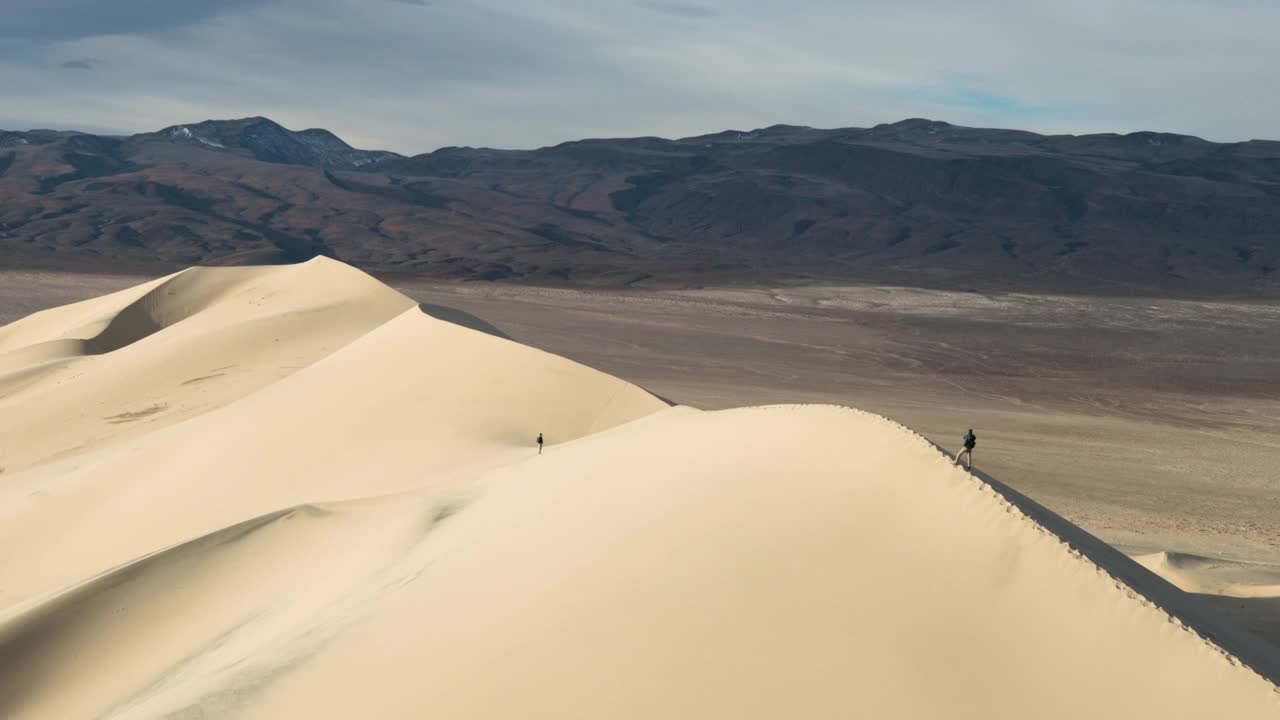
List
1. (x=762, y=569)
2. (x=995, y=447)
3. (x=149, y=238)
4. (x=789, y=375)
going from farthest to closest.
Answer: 1. (x=149, y=238)
2. (x=789, y=375)
3. (x=995, y=447)
4. (x=762, y=569)

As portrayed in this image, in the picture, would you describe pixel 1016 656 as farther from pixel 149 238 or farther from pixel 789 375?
pixel 149 238

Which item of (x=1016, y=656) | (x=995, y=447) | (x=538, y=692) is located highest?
(x=1016, y=656)

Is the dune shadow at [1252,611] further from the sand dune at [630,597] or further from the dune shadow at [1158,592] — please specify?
the sand dune at [630,597]

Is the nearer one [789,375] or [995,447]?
[995,447]

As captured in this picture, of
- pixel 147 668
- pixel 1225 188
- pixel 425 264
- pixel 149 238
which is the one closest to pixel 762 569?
pixel 147 668

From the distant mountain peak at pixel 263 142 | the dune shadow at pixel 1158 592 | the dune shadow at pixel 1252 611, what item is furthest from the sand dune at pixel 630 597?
the distant mountain peak at pixel 263 142

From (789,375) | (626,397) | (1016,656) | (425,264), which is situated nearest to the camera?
(1016,656)

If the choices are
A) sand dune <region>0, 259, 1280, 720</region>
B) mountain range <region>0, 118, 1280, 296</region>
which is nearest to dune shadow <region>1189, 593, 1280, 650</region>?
sand dune <region>0, 259, 1280, 720</region>
